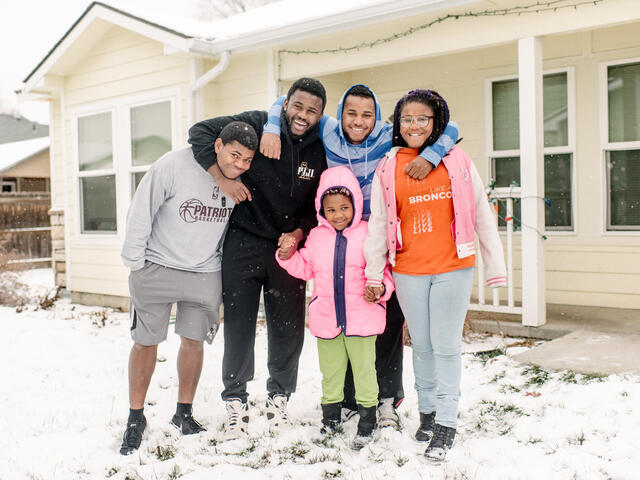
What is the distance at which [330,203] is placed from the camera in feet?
10.5

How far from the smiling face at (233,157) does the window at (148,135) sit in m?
4.44

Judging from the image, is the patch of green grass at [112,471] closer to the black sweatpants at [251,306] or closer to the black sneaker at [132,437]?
the black sneaker at [132,437]

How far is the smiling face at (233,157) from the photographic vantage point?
320 cm

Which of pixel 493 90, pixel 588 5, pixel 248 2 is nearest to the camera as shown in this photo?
pixel 588 5

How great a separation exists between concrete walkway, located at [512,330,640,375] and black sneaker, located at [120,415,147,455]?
8.68 feet

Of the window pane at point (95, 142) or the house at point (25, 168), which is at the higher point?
the house at point (25, 168)

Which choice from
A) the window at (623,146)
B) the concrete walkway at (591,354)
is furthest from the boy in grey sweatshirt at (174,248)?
the window at (623,146)

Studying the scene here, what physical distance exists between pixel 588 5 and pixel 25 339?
233 inches

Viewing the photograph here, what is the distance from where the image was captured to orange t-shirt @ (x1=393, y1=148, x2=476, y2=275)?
117 inches

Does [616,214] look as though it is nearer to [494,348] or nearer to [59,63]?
[494,348]

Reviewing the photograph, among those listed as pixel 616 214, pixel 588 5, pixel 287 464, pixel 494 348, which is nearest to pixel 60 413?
pixel 287 464

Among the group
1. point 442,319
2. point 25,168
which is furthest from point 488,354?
point 25,168

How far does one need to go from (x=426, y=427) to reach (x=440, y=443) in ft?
0.89

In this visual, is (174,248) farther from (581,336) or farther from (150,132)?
(150,132)
